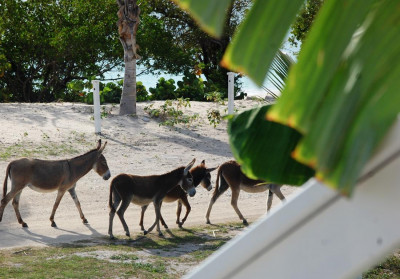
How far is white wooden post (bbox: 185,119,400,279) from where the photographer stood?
856 mm

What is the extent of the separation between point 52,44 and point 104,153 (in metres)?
6.75

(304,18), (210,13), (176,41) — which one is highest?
(176,41)

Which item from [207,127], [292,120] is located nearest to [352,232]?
[292,120]

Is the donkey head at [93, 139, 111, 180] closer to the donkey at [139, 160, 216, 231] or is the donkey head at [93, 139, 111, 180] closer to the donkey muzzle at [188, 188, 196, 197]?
the donkey at [139, 160, 216, 231]

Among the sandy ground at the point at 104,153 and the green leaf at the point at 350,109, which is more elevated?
the green leaf at the point at 350,109

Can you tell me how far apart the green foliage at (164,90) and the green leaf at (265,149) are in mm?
21799

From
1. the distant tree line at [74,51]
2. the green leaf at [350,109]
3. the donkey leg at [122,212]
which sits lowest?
the donkey leg at [122,212]

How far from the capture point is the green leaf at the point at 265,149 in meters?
1.39

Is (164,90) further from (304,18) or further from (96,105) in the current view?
(304,18)

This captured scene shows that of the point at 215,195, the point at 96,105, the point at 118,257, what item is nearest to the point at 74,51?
the point at 96,105

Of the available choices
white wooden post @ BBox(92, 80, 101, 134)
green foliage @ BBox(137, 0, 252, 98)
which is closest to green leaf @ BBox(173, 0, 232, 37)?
white wooden post @ BBox(92, 80, 101, 134)

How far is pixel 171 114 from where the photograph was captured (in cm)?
2064

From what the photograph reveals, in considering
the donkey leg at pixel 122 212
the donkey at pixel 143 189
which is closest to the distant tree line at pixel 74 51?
the donkey at pixel 143 189

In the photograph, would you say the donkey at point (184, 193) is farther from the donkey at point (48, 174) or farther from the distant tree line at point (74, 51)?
the distant tree line at point (74, 51)
